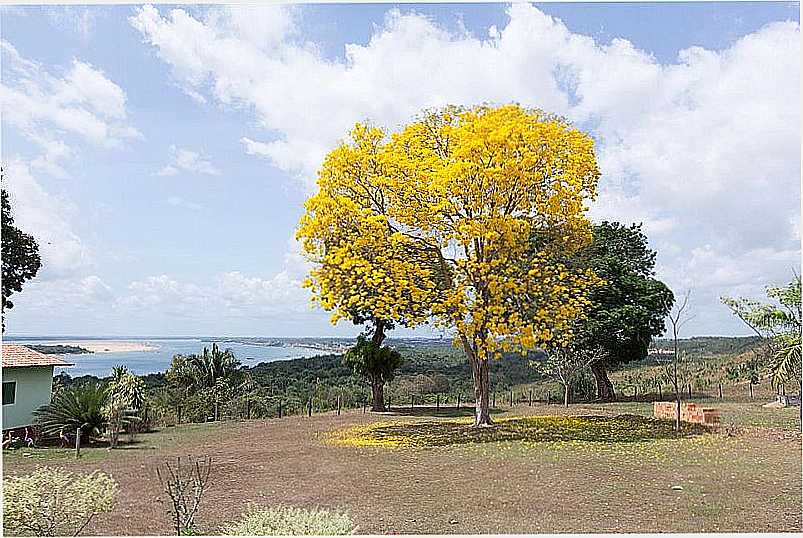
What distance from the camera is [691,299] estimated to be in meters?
6.50

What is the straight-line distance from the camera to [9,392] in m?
6.86

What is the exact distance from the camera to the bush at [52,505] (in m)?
4.22

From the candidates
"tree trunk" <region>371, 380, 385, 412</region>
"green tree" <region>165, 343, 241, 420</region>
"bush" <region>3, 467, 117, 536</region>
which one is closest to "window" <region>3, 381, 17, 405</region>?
"green tree" <region>165, 343, 241, 420</region>

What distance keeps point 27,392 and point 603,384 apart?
18.3ft

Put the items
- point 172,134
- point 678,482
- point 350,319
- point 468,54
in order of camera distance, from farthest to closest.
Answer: point 350,319, point 172,134, point 468,54, point 678,482

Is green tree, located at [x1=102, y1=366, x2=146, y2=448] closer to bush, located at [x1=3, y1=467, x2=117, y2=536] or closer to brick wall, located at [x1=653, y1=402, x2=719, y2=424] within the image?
bush, located at [x1=3, y1=467, x2=117, y2=536]

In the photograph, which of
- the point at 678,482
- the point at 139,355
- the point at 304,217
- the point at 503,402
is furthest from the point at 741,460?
the point at 139,355

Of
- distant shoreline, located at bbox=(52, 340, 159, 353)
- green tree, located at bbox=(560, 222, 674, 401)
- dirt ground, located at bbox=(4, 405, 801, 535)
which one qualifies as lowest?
dirt ground, located at bbox=(4, 405, 801, 535)

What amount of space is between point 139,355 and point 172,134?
2130 millimetres

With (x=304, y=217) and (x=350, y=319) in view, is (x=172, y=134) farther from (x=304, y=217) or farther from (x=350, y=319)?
(x=350, y=319)

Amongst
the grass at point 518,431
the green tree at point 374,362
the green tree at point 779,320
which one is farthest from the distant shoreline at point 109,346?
the green tree at point 779,320

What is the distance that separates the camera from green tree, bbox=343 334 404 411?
8031 mm

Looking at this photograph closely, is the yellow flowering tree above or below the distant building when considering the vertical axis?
above

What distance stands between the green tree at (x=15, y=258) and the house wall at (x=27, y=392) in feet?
2.43
